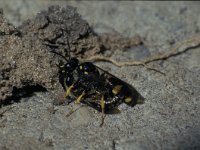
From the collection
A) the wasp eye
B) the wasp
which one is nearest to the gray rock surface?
the wasp

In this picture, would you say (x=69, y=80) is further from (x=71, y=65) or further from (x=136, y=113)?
(x=136, y=113)

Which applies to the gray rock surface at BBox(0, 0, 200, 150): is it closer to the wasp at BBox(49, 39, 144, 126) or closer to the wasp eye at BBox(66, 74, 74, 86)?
the wasp at BBox(49, 39, 144, 126)

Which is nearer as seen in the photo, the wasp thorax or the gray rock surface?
the gray rock surface

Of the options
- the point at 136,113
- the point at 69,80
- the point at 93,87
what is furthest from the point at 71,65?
the point at 136,113

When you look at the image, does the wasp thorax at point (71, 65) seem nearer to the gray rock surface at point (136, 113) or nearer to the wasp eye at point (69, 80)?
the wasp eye at point (69, 80)

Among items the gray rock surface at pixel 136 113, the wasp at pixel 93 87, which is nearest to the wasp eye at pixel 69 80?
the wasp at pixel 93 87

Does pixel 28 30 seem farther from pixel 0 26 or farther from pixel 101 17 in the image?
pixel 101 17
